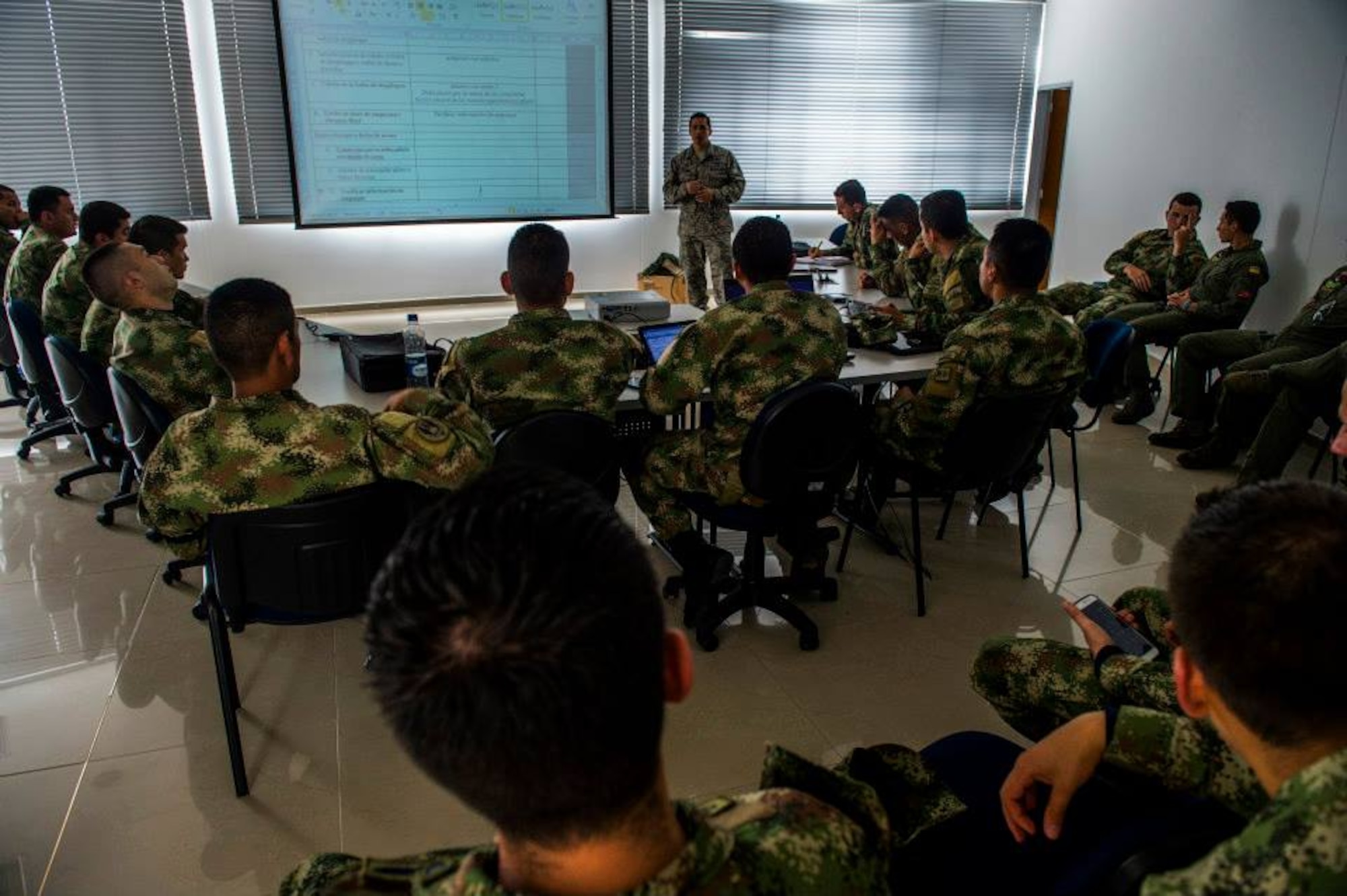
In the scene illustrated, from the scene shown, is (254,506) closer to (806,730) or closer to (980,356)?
(806,730)

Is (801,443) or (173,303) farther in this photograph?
(173,303)

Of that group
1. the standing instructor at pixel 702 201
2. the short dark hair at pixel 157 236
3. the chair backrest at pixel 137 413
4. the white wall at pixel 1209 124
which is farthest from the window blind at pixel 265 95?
the chair backrest at pixel 137 413

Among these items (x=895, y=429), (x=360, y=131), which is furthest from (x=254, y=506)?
(x=360, y=131)

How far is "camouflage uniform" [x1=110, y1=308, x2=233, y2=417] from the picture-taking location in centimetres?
298

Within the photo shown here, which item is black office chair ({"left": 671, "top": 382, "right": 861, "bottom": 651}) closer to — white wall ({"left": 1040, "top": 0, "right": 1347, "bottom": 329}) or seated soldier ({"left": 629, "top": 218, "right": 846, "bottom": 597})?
seated soldier ({"left": 629, "top": 218, "right": 846, "bottom": 597})

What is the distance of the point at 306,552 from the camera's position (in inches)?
75.5

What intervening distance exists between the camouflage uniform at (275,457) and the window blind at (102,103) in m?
5.64

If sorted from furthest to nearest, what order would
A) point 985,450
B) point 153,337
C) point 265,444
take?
1. point 153,337
2. point 985,450
3. point 265,444

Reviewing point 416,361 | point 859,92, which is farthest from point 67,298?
point 859,92

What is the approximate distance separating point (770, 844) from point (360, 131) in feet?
22.9

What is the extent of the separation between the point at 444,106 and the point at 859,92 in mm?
3623

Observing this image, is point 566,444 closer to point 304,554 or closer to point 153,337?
point 304,554

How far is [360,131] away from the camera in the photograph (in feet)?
22.1

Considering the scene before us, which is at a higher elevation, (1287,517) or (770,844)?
(1287,517)
